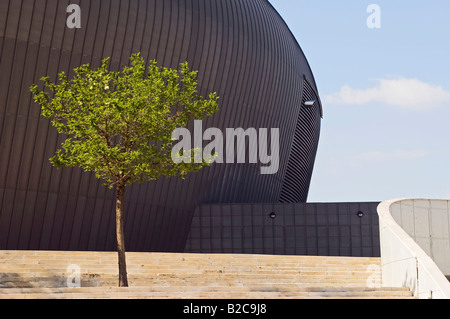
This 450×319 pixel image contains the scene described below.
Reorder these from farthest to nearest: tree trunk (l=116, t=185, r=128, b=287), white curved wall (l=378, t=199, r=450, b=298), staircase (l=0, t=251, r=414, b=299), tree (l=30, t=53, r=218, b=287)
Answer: staircase (l=0, t=251, r=414, b=299)
tree (l=30, t=53, r=218, b=287)
tree trunk (l=116, t=185, r=128, b=287)
white curved wall (l=378, t=199, r=450, b=298)

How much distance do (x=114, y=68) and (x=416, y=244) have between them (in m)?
16.0

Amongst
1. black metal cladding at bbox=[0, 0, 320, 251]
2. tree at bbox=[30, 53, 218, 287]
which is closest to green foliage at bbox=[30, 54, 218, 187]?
tree at bbox=[30, 53, 218, 287]

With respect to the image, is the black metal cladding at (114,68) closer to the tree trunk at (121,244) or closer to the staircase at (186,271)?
the staircase at (186,271)

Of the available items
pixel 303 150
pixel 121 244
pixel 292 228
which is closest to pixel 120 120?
pixel 121 244

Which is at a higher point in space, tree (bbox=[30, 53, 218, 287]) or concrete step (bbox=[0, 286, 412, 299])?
tree (bbox=[30, 53, 218, 287])

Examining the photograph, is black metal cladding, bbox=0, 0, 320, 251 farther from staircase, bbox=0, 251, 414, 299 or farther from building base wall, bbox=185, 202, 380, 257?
staircase, bbox=0, 251, 414, 299

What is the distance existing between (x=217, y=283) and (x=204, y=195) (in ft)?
45.1

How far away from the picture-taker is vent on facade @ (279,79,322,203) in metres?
48.5

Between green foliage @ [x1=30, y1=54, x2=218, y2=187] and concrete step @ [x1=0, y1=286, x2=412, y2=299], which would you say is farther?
green foliage @ [x1=30, y1=54, x2=218, y2=187]

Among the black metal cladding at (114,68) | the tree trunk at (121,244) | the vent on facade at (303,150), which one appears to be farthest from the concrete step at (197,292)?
the vent on facade at (303,150)

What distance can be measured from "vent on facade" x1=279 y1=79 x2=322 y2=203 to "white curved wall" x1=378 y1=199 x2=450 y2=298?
21942 millimetres
